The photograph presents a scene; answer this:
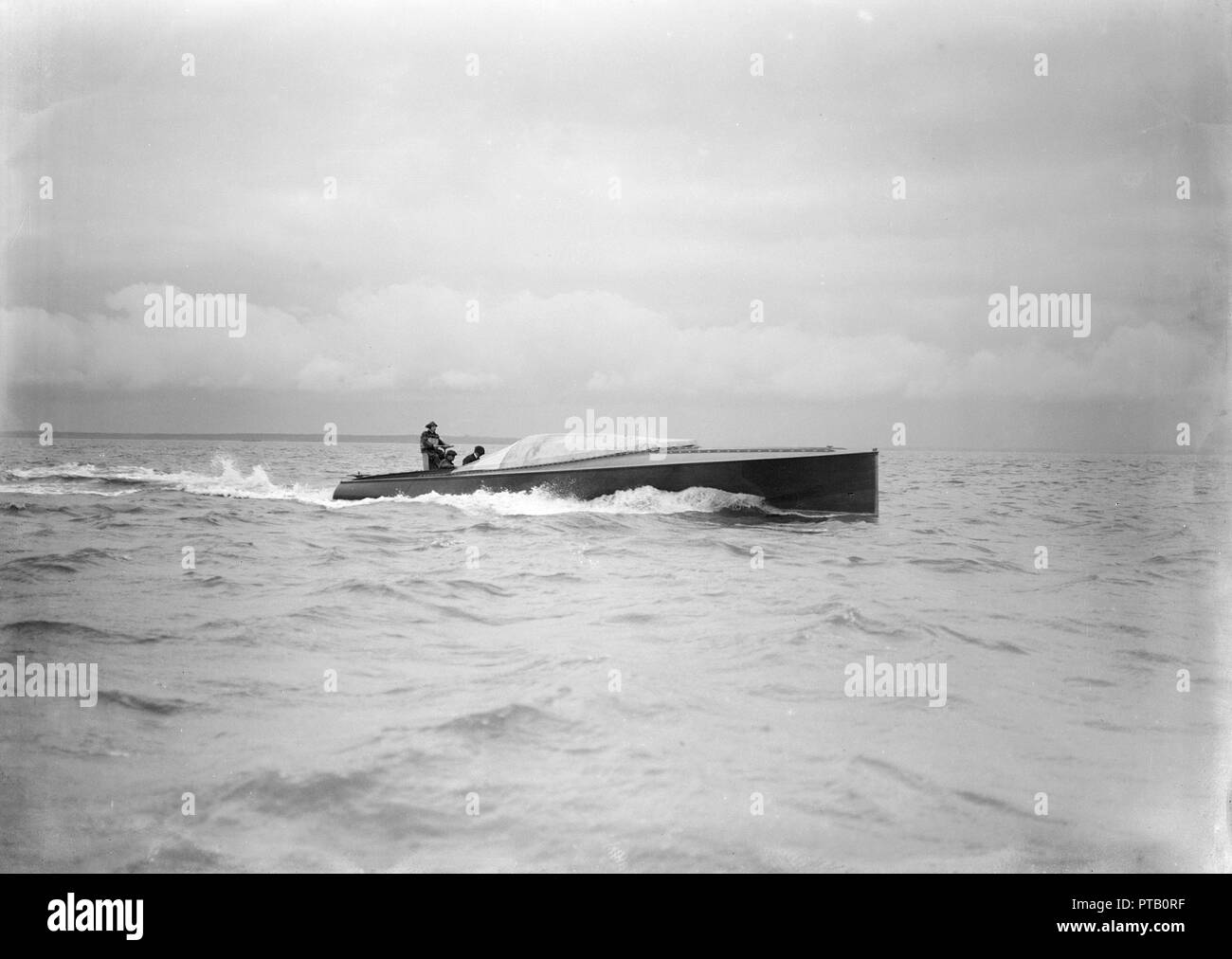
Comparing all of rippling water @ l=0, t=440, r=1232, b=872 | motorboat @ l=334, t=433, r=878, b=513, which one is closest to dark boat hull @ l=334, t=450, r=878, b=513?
motorboat @ l=334, t=433, r=878, b=513

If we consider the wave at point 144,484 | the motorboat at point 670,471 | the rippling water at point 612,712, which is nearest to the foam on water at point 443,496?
the wave at point 144,484

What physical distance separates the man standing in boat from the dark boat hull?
1.90 metres

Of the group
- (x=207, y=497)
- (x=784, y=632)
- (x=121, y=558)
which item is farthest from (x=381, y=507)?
(x=784, y=632)

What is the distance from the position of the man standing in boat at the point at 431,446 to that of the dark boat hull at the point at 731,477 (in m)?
1.90

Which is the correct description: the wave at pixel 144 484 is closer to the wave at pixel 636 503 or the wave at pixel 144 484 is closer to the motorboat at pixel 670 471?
the motorboat at pixel 670 471

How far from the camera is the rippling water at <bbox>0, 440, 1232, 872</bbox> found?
13.5 feet

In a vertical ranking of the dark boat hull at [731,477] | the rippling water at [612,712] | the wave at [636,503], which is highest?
the dark boat hull at [731,477]

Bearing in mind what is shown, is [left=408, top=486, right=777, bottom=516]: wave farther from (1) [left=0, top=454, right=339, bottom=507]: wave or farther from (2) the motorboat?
(1) [left=0, top=454, right=339, bottom=507]: wave

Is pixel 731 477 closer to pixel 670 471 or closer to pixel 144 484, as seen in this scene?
pixel 670 471

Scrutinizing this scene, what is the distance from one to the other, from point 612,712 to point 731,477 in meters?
9.64

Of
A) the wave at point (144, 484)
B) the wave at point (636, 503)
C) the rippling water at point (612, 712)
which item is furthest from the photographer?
the wave at point (144, 484)

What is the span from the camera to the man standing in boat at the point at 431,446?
17.6 meters

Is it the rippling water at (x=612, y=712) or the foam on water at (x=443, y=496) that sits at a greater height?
the foam on water at (x=443, y=496)

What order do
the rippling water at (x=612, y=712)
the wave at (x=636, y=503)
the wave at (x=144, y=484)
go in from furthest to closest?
the wave at (x=144, y=484) < the wave at (x=636, y=503) < the rippling water at (x=612, y=712)
